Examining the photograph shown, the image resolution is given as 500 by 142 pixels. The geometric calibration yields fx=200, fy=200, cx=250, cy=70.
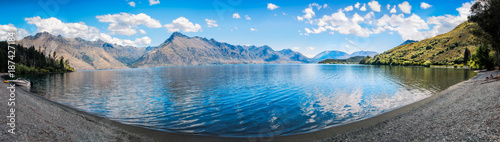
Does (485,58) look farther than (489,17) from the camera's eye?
Yes

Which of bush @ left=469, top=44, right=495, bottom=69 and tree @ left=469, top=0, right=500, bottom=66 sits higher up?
tree @ left=469, top=0, right=500, bottom=66

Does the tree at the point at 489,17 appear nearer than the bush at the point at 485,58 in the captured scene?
Yes

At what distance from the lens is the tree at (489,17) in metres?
45.8

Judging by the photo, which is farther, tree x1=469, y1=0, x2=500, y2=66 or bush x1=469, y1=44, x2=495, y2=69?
bush x1=469, y1=44, x2=495, y2=69

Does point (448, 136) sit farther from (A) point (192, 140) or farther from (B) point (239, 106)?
(B) point (239, 106)

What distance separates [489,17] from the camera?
48438 millimetres

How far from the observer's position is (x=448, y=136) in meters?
12.1

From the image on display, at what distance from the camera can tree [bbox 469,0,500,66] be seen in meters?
45.8

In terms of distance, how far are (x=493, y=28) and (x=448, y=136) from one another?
61393 millimetres

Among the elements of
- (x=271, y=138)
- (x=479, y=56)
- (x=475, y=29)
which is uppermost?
(x=475, y=29)

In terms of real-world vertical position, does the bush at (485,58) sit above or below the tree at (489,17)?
below

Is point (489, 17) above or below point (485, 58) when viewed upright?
above

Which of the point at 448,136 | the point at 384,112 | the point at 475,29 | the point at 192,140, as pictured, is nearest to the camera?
the point at 448,136

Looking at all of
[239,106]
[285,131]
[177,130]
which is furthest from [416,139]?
[239,106]
